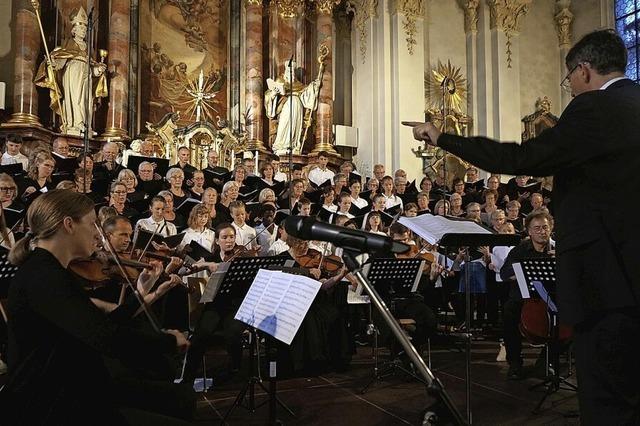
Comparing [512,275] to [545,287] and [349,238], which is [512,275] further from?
[349,238]

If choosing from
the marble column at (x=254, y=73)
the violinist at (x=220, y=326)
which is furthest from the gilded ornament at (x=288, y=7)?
the violinist at (x=220, y=326)

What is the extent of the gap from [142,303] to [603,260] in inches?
70.6

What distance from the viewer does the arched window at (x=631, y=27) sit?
15.3 m

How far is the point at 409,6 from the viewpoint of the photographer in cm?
1446

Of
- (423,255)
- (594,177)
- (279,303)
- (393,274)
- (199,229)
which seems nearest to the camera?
(594,177)

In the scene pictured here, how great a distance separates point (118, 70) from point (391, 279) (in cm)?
865

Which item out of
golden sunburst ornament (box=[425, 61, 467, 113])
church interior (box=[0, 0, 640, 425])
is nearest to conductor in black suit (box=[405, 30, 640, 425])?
church interior (box=[0, 0, 640, 425])

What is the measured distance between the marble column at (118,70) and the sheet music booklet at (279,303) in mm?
8816

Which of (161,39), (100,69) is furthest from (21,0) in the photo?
(161,39)

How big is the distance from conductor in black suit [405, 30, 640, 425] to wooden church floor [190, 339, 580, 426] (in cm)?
200

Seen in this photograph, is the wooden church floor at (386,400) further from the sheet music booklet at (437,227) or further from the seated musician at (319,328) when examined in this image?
the sheet music booklet at (437,227)

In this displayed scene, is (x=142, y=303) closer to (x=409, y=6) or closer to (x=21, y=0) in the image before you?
(x=21, y=0)

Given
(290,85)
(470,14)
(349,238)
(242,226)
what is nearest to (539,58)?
(470,14)

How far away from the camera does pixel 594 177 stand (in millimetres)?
2090
